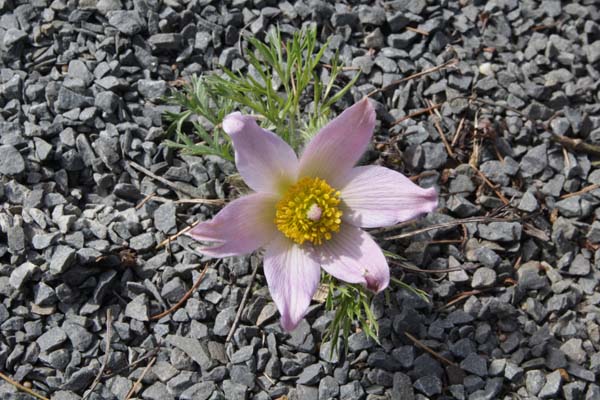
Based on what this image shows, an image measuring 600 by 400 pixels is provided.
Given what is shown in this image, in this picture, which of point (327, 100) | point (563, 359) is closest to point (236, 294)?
point (327, 100)

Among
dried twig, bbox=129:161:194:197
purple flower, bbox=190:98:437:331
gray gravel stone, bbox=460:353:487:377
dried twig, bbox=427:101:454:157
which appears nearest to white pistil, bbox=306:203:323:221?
purple flower, bbox=190:98:437:331

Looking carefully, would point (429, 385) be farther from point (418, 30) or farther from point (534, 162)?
point (418, 30)

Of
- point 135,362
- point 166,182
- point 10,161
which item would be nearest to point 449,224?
point 166,182

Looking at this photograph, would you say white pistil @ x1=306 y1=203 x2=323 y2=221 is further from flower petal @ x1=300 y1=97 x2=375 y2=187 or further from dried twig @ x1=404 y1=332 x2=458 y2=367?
dried twig @ x1=404 y1=332 x2=458 y2=367

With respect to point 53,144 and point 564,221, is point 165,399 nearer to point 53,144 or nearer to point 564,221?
point 53,144

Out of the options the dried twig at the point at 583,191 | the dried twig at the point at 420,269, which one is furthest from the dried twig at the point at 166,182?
the dried twig at the point at 583,191

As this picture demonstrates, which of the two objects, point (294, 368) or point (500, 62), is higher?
point (500, 62)

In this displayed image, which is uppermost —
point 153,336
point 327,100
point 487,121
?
point 327,100
